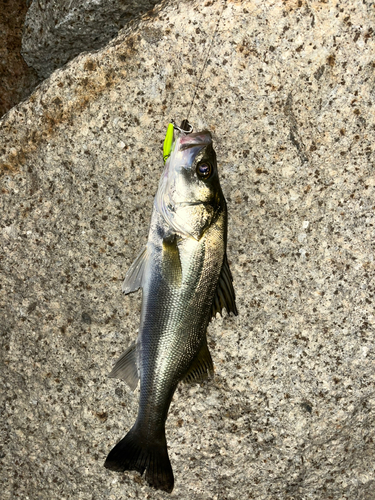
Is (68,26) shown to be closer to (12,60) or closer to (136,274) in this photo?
(12,60)

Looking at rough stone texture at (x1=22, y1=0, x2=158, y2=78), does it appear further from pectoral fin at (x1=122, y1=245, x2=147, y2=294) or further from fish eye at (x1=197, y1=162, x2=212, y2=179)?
pectoral fin at (x1=122, y1=245, x2=147, y2=294)

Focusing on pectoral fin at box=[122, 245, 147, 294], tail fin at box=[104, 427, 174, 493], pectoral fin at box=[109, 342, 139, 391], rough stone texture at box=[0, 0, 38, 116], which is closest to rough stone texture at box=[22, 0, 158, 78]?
rough stone texture at box=[0, 0, 38, 116]

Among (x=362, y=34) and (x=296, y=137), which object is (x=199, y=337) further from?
(x=362, y=34)

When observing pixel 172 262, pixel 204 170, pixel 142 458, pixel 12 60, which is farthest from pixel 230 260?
pixel 12 60

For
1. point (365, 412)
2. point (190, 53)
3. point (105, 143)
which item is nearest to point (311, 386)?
point (365, 412)

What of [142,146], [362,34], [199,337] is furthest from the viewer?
[142,146]

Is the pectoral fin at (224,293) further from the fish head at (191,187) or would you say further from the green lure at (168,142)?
the green lure at (168,142)
